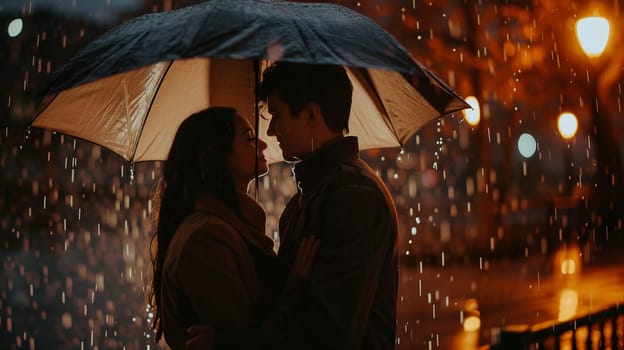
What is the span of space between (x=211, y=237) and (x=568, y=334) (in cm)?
279

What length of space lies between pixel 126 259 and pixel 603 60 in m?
14.2

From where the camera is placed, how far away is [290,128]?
300 centimetres

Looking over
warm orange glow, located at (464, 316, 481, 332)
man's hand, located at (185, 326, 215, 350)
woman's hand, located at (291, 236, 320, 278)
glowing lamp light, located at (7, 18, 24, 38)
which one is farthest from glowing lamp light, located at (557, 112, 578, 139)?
glowing lamp light, located at (7, 18, 24, 38)

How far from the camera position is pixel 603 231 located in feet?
81.5

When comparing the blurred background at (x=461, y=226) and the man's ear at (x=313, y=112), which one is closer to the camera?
the man's ear at (x=313, y=112)

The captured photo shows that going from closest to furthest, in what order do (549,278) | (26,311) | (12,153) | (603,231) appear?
(26,311)
(549,278)
(603,231)
(12,153)

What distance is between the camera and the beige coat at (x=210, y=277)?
2.73 metres

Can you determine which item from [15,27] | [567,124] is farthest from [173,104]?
[15,27]

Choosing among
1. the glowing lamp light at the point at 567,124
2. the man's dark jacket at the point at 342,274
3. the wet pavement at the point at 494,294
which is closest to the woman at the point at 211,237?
the man's dark jacket at the point at 342,274

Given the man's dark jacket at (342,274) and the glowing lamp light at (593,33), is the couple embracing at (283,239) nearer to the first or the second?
the man's dark jacket at (342,274)

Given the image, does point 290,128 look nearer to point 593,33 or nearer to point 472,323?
point 472,323

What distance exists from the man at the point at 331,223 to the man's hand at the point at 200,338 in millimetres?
30

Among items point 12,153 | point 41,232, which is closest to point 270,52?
point 41,232

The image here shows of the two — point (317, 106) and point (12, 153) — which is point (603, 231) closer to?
point (317, 106)
